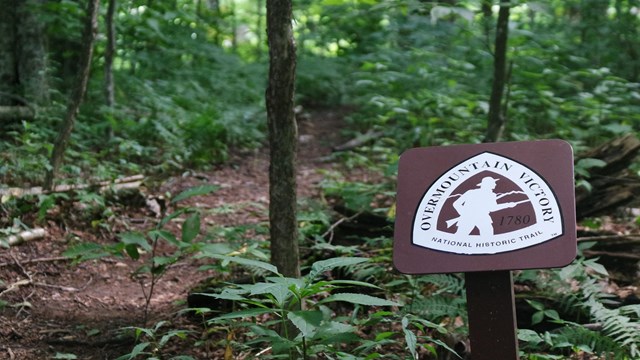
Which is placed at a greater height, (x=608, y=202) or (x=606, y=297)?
(x=608, y=202)

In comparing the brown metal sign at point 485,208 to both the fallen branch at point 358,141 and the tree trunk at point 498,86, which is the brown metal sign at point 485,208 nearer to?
the tree trunk at point 498,86

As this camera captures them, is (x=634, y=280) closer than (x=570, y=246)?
No

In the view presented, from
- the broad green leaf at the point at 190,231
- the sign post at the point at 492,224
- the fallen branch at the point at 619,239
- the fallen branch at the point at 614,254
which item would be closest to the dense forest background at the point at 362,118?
the broad green leaf at the point at 190,231

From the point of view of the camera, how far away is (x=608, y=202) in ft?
15.9

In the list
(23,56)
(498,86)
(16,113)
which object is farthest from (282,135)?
(23,56)

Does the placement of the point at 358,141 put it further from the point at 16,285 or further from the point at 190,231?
the point at 190,231

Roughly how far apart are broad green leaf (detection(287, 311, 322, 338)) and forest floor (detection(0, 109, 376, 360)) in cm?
133

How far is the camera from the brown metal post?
8.38 ft

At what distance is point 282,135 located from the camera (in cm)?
345

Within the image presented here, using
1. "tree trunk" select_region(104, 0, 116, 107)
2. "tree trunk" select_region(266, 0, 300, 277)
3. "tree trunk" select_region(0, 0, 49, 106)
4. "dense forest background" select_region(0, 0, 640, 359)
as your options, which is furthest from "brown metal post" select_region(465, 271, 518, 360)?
"tree trunk" select_region(0, 0, 49, 106)

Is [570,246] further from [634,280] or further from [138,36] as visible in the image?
[138,36]

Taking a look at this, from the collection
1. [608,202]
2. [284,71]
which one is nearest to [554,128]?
[608,202]

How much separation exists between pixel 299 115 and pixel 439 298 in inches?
354

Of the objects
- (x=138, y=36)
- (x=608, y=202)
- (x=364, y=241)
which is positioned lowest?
(x=364, y=241)
